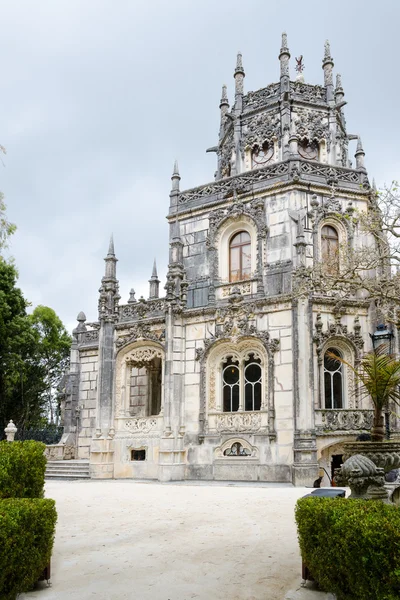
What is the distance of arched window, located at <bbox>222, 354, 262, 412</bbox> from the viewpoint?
2206 centimetres

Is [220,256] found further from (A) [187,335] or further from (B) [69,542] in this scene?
(B) [69,542]

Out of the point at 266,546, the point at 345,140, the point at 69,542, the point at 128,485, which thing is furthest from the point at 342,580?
the point at 345,140

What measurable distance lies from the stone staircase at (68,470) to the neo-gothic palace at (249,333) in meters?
0.81

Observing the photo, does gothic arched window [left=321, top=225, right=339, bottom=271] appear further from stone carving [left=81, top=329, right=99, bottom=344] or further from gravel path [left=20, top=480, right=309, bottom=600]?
stone carving [left=81, top=329, right=99, bottom=344]

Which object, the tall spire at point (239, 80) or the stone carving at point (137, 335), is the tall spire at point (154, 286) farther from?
the tall spire at point (239, 80)

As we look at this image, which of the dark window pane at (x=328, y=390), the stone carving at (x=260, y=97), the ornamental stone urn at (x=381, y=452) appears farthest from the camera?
the stone carving at (x=260, y=97)

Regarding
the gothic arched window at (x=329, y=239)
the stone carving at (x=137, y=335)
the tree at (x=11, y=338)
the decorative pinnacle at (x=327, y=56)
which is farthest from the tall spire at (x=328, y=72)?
the tree at (x=11, y=338)

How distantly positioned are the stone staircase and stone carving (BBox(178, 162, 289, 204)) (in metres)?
12.1

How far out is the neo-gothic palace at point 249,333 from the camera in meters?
20.8

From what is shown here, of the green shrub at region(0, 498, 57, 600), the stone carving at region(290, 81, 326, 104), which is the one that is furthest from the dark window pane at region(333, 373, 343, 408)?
the green shrub at region(0, 498, 57, 600)

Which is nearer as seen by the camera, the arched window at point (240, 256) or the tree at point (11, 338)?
the arched window at point (240, 256)

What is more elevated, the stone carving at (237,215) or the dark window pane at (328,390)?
the stone carving at (237,215)

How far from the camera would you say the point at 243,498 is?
1527 centimetres

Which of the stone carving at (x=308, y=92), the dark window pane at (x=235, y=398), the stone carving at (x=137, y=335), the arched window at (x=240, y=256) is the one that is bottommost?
the dark window pane at (x=235, y=398)
